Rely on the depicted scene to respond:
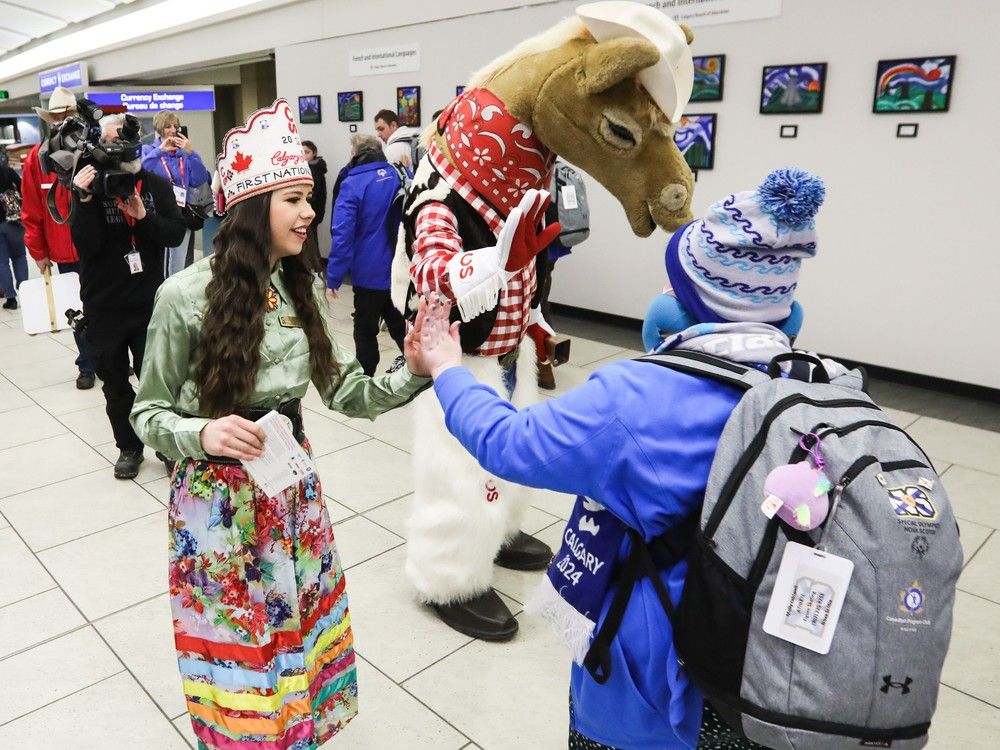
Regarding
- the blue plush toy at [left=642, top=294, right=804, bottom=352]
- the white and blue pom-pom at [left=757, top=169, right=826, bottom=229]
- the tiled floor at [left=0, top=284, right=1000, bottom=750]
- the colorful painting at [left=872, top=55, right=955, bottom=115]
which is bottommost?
the tiled floor at [left=0, top=284, right=1000, bottom=750]

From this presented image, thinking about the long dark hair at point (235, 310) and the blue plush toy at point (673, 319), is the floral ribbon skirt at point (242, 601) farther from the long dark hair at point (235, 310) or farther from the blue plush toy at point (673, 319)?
the blue plush toy at point (673, 319)

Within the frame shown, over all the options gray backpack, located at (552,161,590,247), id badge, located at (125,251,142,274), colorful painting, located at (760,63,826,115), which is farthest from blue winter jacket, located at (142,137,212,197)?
colorful painting, located at (760,63,826,115)

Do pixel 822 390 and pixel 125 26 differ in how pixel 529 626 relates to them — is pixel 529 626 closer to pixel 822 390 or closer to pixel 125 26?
pixel 822 390

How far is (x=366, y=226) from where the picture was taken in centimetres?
440

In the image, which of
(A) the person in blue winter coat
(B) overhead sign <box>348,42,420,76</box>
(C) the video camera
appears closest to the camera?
(C) the video camera

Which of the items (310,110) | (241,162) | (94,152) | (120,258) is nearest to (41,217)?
(120,258)

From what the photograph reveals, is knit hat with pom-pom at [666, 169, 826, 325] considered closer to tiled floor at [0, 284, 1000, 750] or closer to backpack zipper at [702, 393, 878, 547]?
backpack zipper at [702, 393, 878, 547]

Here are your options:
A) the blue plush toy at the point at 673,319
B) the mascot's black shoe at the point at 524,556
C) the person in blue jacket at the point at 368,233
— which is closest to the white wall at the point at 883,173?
the person in blue jacket at the point at 368,233

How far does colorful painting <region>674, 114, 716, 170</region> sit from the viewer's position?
5445 millimetres

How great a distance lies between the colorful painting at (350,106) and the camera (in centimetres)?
823

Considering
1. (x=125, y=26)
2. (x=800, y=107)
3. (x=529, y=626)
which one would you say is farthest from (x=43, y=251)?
(x=125, y=26)

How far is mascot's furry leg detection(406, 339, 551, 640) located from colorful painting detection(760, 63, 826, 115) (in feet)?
11.2

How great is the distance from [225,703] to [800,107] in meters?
4.78

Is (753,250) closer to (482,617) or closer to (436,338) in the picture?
(436,338)
